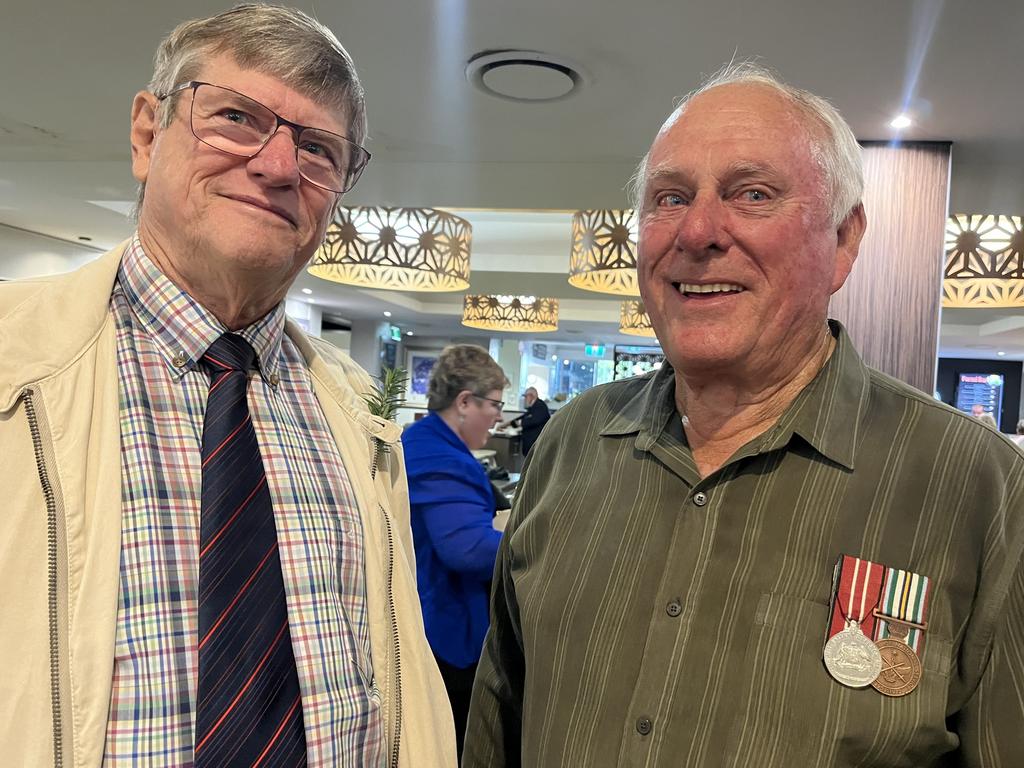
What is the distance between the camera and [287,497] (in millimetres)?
1099

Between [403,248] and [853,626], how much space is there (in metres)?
4.91

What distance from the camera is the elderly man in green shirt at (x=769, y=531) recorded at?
981 mm

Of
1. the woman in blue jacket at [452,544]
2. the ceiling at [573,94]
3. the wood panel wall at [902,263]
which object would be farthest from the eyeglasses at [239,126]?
the wood panel wall at [902,263]

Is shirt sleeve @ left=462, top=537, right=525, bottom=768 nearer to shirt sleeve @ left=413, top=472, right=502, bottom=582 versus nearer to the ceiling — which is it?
shirt sleeve @ left=413, top=472, right=502, bottom=582

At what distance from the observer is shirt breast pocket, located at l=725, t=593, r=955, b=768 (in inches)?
37.7

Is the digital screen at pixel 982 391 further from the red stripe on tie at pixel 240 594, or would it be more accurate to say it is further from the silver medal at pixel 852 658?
the red stripe on tie at pixel 240 594

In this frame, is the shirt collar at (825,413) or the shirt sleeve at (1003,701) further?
the shirt collar at (825,413)

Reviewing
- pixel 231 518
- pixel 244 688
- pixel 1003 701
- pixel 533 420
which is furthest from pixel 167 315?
pixel 533 420

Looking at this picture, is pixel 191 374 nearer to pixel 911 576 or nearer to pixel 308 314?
pixel 911 576

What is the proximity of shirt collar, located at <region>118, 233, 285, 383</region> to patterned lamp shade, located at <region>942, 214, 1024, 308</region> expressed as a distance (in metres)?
4.57

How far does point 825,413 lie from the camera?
112cm

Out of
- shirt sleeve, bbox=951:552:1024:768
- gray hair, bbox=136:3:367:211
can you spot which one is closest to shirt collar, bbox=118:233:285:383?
gray hair, bbox=136:3:367:211

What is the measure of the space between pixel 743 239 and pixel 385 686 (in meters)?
0.91

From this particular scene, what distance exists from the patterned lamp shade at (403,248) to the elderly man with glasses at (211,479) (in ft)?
13.4
